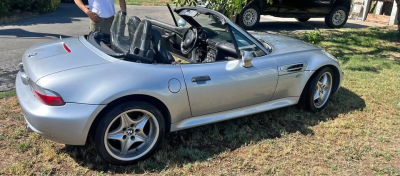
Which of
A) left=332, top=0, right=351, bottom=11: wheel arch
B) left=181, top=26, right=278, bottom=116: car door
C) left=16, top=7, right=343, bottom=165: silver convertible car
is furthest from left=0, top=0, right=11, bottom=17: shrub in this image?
left=332, top=0, right=351, bottom=11: wheel arch

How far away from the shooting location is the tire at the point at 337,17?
11.3 m

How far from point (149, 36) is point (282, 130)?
5.93ft

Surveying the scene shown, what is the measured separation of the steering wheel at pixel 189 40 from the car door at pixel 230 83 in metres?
0.57

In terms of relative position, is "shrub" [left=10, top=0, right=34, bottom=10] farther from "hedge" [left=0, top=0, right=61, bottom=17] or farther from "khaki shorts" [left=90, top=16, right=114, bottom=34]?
"khaki shorts" [left=90, top=16, right=114, bottom=34]

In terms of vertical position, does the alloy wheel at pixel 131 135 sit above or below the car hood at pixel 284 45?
below

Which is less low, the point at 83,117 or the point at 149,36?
the point at 149,36

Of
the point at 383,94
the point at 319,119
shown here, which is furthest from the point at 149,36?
the point at 383,94

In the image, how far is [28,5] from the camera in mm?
12359

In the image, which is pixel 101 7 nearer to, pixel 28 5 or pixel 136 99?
pixel 136 99

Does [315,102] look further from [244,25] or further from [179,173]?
[244,25]

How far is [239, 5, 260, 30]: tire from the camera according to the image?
10.1m

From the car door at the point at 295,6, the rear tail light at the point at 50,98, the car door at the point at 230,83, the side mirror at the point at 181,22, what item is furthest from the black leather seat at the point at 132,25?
the car door at the point at 295,6

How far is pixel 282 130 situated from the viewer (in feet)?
12.4

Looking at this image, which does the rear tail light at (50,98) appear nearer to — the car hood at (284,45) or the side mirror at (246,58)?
the side mirror at (246,58)
